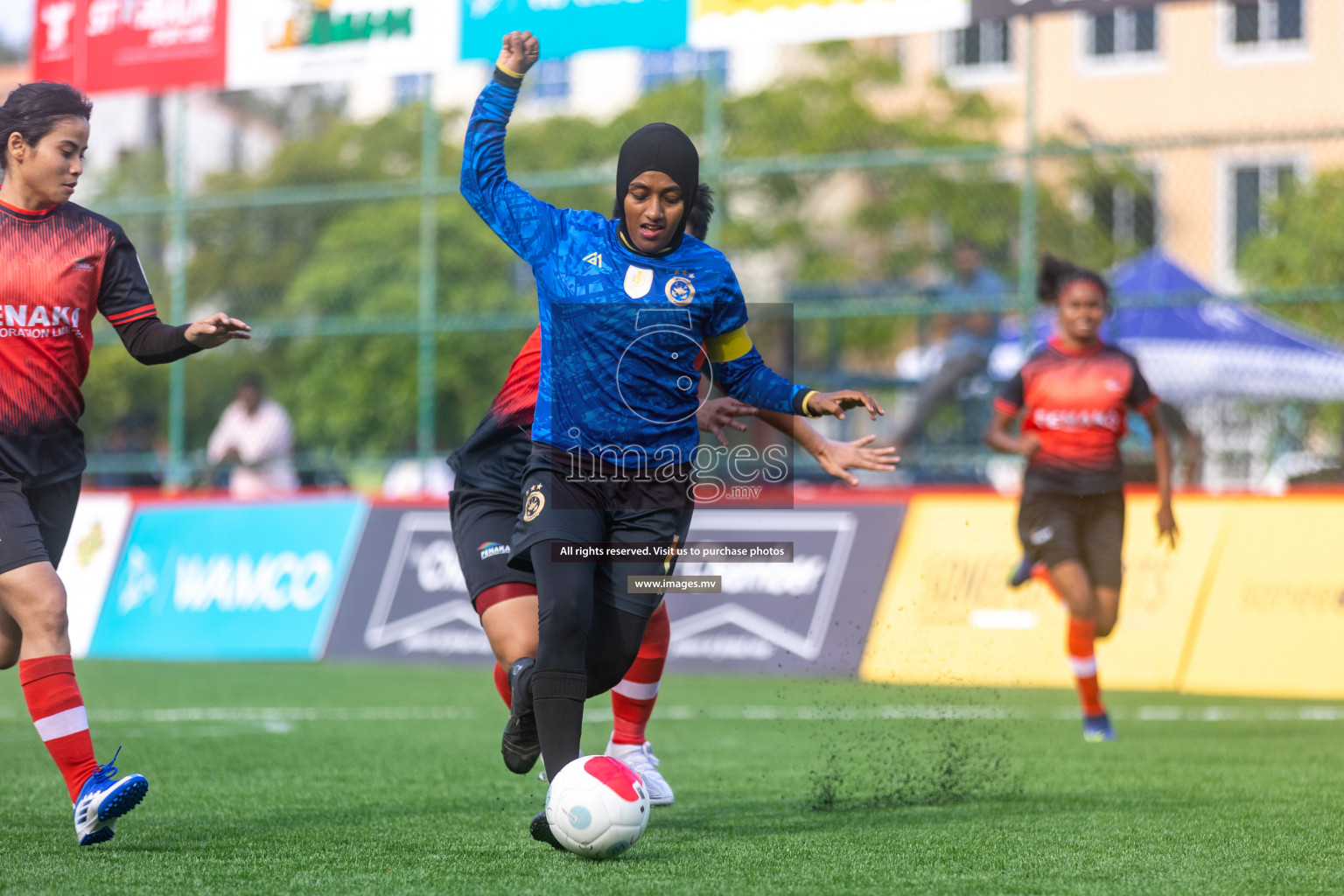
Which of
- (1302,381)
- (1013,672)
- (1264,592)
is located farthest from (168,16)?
(1302,381)

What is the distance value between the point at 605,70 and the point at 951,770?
18774 mm

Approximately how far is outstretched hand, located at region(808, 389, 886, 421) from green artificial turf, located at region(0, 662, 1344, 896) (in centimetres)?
127

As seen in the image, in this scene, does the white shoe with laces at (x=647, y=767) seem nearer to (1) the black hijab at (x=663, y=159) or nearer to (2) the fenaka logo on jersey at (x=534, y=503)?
(2) the fenaka logo on jersey at (x=534, y=503)

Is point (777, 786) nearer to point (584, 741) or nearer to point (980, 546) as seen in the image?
point (584, 741)

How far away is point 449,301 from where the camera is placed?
21703 millimetres

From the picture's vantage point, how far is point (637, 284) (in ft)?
16.0

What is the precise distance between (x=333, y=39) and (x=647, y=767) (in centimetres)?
953

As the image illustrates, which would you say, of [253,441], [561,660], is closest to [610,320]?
[561,660]

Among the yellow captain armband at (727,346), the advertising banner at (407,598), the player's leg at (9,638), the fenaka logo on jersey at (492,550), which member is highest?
the yellow captain armband at (727,346)

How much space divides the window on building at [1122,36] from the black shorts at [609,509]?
2280cm

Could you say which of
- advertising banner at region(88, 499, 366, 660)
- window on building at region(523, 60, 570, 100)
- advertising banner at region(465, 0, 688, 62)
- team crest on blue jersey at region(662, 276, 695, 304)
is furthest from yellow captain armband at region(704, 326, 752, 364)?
window on building at region(523, 60, 570, 100)

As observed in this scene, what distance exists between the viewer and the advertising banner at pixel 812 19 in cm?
1164

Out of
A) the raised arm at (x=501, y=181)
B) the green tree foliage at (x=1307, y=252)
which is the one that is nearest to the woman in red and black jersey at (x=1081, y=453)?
the green tree foliage at (x=1307, y=252)

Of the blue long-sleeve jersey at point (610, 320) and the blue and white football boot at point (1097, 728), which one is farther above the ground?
the blue long-sleeve jersey at point (610, 320)
